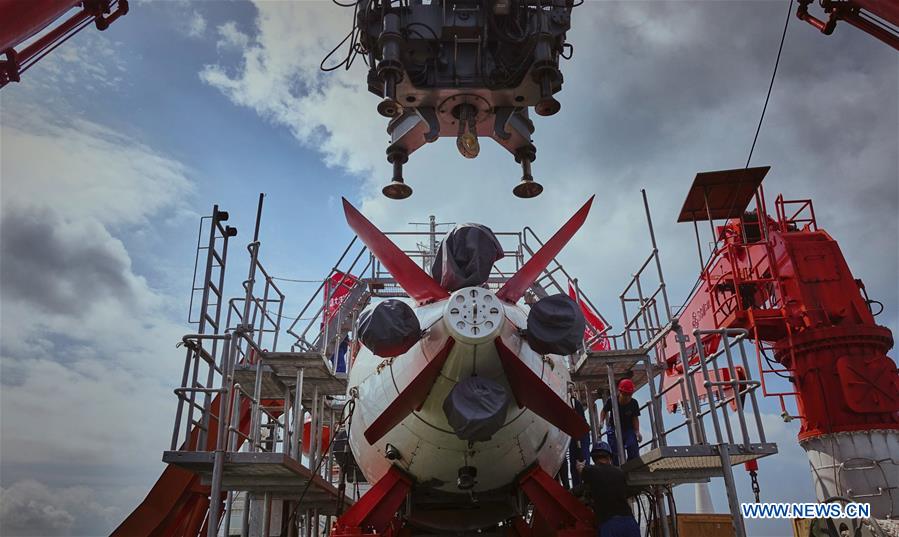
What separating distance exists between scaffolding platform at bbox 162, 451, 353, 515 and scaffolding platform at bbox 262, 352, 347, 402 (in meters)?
1.48

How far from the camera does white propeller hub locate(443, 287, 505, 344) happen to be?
17.4ft

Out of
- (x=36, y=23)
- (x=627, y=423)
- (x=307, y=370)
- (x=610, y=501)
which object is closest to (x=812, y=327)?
(x=627, y=423)

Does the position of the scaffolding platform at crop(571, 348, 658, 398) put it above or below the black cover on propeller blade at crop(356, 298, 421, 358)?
above

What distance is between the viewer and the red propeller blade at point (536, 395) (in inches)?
216

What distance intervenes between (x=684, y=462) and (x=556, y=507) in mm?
1794

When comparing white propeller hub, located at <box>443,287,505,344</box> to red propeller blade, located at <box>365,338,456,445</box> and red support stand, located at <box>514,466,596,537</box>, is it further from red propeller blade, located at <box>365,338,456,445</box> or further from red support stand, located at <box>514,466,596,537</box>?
red support stand, located at <box>514,466,596,537</box>

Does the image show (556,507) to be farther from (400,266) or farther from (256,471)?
(256,471)

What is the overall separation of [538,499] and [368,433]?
2282mm

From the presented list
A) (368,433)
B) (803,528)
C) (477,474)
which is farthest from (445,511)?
(803,528)

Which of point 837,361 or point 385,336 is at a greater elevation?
point 837,361

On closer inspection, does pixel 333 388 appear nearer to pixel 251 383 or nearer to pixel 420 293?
pixel 251 383

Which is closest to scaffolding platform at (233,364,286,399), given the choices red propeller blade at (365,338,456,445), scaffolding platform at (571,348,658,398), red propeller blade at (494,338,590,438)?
red propeller blade at (365,338,456,445)

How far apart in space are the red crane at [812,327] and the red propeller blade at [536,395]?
10747 mm

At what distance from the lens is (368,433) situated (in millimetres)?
5605
